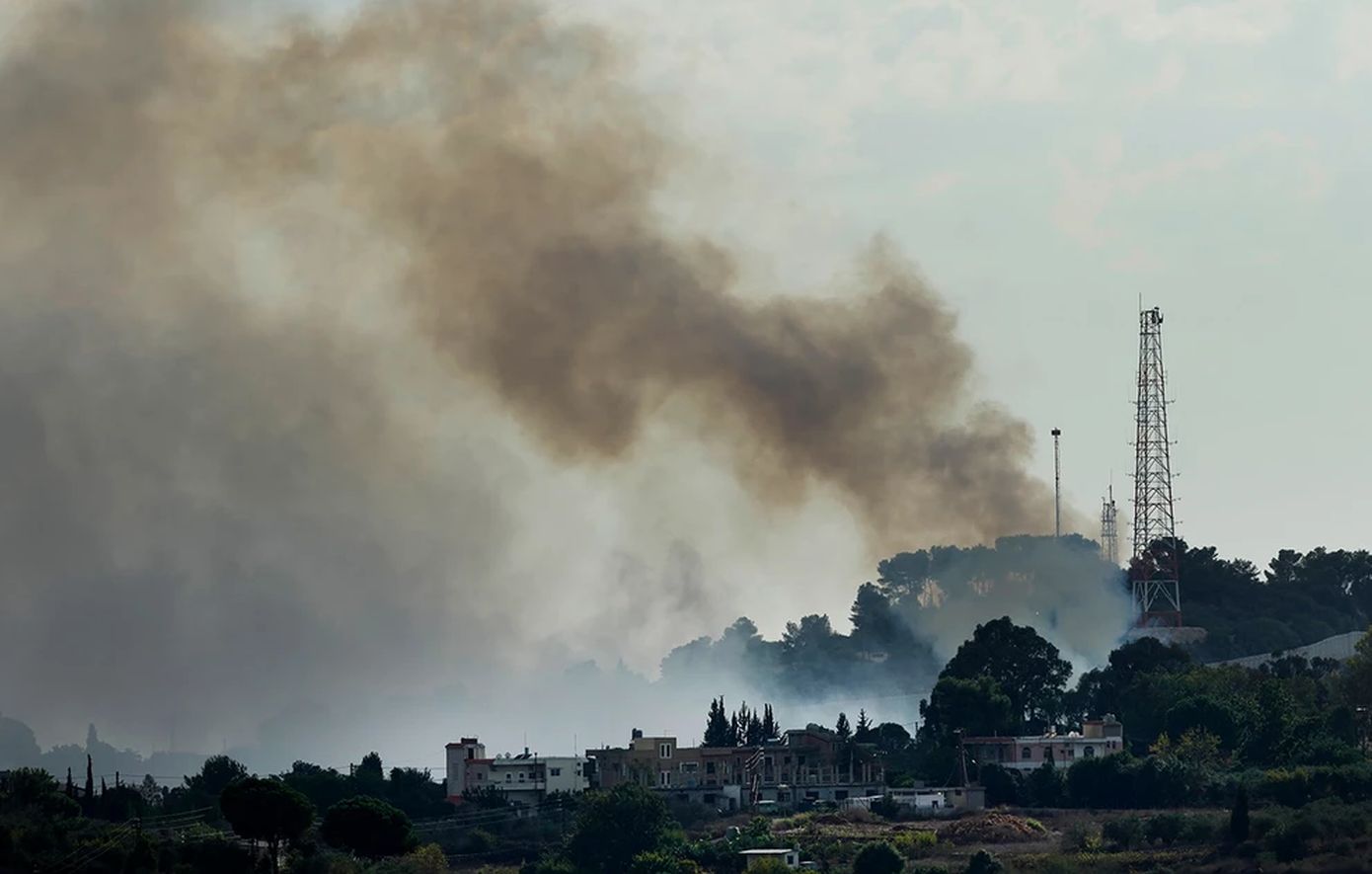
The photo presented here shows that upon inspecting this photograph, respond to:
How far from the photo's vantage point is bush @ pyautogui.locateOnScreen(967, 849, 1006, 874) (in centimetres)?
10162

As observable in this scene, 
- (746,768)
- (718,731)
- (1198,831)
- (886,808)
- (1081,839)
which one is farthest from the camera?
(718,731)

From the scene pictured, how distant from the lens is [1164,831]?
107312 millimetres

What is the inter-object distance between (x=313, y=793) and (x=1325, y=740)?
54.1 metres

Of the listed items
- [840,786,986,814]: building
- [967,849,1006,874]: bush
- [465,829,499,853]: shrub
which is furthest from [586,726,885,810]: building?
[967,849,1006,874]: bush

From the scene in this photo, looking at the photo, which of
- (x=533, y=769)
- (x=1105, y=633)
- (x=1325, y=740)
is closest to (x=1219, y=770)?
(x=1325, y=740)

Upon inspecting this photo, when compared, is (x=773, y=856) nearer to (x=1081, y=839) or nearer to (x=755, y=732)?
(x=1081, y=839)

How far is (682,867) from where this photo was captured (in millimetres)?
109312

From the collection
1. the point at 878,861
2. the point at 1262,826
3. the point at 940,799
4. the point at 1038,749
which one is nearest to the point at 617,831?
the point at 878,861

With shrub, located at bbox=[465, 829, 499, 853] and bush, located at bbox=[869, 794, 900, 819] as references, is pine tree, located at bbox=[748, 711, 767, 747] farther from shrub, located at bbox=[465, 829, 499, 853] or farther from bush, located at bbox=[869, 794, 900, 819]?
shrub, located at bbox=[465, 829, 499, 853]

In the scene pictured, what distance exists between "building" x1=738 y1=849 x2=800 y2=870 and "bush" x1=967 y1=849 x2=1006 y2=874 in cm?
881

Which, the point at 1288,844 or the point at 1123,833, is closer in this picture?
the point at 1288,844

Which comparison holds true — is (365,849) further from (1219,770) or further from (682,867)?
(1219,770)

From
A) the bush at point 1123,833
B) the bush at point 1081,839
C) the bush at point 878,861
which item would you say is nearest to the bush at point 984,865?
the bush at point 878,861

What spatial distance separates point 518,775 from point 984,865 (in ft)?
155
